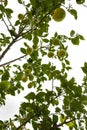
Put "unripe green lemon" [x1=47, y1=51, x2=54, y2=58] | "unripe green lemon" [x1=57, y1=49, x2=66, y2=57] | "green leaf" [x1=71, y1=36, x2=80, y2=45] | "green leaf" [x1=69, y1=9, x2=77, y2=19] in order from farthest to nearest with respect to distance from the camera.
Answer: "unripe green lemon" [x1=47, y1=51, x2=54, y2=58] → "unripe green lemon" [x1=57, y1=49, x2=66, y2=57] → "green leaf" [x1=71, y1=36, x2=80, y2=45] → "green leaf" [x1=69, y1=9, x2=77, y2=19]

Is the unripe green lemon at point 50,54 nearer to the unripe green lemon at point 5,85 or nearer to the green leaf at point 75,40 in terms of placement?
the green leaf at point 75,40

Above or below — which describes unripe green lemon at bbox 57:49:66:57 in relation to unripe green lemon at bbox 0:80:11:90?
above

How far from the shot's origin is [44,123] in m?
2.54

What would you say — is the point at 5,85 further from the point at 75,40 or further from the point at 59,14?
the point at 75,40

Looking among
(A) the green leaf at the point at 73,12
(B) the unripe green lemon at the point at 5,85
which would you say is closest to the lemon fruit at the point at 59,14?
(A) the green leaf at the point at 73,12

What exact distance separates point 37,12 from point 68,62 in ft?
4.98

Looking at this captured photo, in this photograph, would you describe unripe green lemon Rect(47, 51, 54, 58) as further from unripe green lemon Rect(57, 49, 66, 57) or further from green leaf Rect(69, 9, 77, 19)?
green leaf Rect(69, 9, 77, 19)

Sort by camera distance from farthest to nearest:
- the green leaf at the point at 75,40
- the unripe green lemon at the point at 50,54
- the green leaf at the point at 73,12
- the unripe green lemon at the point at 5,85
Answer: the unripe green lemon at the point at 50,54 → the green leaf at the point at 75,40 → the green leaf at the point at 73,12 → the unripe green lemon at the point at 5,85

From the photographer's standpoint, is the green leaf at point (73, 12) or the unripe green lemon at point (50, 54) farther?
the unripe green lemon at point (50, 54)

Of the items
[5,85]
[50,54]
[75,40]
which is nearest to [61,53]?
[50,54]

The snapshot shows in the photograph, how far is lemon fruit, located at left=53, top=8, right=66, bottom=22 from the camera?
2.86 meters

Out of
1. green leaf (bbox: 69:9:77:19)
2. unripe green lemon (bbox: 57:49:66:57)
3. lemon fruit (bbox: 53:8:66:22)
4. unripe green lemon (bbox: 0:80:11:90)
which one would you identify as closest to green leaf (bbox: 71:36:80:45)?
unripe green lemon (bbox: 57:49:66:57)

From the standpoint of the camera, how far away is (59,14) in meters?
2.89

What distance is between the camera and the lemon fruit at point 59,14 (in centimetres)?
286
